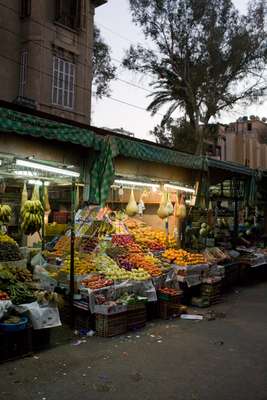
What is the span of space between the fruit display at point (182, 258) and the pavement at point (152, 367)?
183cm

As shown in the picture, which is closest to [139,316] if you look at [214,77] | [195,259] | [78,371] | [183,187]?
[78,371]

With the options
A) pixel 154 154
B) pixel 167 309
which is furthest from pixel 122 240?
pixel 154 154

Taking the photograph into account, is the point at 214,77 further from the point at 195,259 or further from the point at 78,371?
the point at 78,371

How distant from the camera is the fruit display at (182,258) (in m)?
8.53

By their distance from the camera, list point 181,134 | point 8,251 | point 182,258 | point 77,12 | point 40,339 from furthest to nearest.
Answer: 1. point 181,134
2. point 77,12
3. point 182,258
4. point 8,251
5. point 40,339

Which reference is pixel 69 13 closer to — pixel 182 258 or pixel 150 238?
pixel 150 238

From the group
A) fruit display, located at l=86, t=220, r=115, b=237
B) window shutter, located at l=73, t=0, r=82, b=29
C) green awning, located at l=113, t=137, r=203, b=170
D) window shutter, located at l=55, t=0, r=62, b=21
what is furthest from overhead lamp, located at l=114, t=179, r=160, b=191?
window shutter, located at l=73, t=0, r=82, b=29

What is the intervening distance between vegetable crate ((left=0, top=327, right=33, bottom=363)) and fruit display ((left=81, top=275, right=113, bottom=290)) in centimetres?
146

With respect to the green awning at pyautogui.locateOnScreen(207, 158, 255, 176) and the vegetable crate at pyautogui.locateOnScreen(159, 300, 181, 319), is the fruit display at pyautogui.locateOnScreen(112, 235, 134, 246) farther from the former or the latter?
the green awning at pyautogui.locateOnScreen(207, 158, 255, 176)

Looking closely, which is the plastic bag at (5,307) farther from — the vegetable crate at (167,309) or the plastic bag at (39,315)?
the vegetable crate at (167,309)

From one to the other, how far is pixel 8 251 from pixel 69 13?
50.7ft

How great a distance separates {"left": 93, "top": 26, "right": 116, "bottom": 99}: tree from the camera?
77.3ft

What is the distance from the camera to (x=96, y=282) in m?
6.59

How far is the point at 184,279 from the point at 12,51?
13.6m
